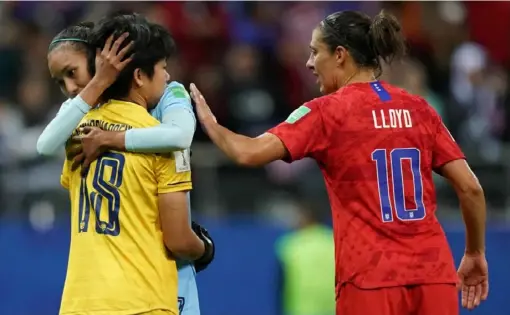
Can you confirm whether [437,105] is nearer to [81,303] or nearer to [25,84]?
[25,84]

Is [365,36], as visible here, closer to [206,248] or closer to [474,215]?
[474,215]

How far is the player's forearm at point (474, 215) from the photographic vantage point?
4781mm

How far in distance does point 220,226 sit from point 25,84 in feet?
8.21

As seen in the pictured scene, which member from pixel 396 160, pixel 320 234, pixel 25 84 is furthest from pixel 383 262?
pixel 25 84

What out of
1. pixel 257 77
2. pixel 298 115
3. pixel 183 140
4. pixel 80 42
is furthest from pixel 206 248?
pixel 257 77

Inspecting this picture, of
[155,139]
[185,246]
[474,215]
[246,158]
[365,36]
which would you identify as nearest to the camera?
[155,139]

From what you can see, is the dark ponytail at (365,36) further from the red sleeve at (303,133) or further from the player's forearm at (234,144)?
the player's forearm at (234,144)

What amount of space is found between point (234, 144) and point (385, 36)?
0.80m

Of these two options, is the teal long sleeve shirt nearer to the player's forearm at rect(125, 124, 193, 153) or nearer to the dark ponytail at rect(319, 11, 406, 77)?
the player's forearm at rect(125, 124, 193, 153)

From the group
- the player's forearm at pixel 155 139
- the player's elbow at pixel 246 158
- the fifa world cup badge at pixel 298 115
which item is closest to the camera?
the player's forearm at pixel 155 139

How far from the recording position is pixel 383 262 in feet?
14.9

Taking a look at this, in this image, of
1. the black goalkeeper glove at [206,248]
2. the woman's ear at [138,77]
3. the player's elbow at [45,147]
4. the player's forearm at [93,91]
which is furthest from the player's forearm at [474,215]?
the player's elbow at [45,147]

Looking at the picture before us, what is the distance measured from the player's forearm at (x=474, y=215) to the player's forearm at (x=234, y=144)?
38.6 inches

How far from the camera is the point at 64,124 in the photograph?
4.28 metres
